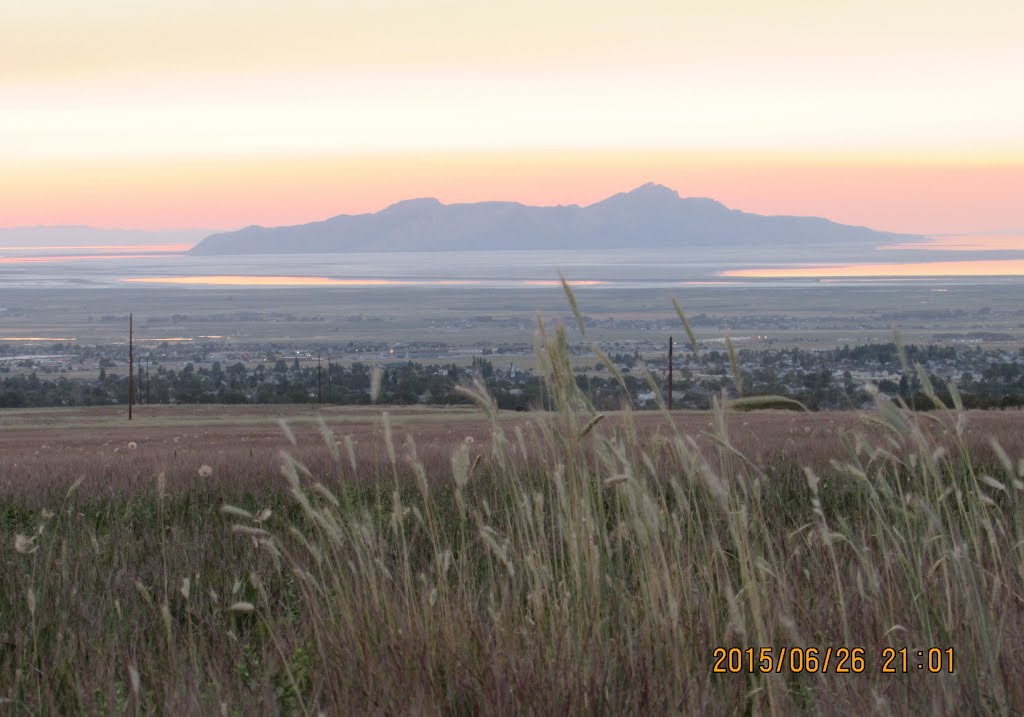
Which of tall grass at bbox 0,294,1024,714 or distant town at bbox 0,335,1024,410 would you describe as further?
distant town at bbox 0,335,1024,410

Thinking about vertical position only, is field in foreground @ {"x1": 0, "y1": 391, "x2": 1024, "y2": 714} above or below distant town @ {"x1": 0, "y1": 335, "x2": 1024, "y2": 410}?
above

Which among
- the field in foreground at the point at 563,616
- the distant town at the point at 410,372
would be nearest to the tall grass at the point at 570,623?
the field in foreground at the point at 563,616

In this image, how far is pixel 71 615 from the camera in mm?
4328

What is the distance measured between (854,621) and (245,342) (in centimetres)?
11768
